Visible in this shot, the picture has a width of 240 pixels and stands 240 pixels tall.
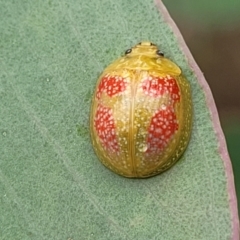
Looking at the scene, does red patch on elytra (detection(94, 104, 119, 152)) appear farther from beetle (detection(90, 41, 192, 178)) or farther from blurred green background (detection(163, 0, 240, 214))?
blurred green background (detection(163, 0, 240, 214))

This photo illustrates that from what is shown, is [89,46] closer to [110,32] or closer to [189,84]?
[110,32]

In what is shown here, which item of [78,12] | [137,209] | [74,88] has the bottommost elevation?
[137,209]

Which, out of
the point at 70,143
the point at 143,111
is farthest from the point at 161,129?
the point at 70,143

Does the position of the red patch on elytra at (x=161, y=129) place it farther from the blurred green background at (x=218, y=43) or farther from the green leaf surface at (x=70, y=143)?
the blurred green background at (x=218, y=43)

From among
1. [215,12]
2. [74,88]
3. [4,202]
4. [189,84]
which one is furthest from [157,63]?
[4,202]

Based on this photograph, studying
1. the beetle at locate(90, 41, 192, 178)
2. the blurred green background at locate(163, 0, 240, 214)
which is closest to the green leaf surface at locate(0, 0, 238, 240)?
the beetle at locate(90, 41, 192, 178)

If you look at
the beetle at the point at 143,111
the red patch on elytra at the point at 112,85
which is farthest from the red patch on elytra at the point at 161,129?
the red patch on elytra at the point at 112,85
